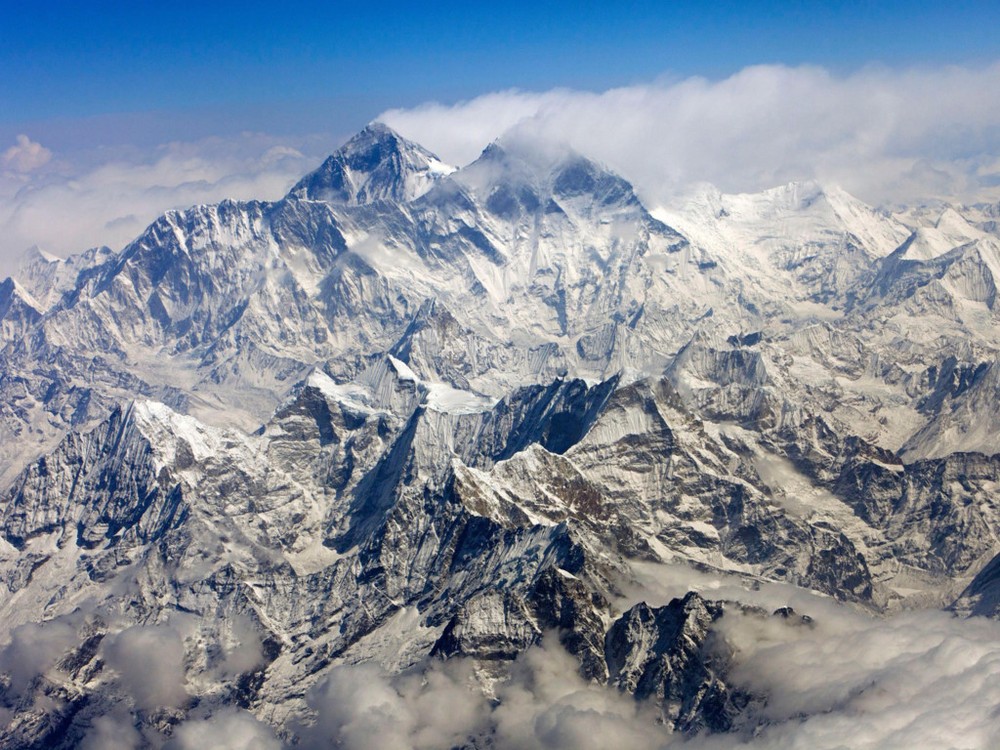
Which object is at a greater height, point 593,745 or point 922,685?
point 922,685

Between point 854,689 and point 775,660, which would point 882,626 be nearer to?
point 775,660

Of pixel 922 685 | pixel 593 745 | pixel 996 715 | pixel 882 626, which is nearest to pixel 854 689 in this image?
pixel 922 685

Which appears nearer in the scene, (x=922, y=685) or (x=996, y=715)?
(x=996, y=715)

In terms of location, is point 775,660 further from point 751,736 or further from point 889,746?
point 889,746

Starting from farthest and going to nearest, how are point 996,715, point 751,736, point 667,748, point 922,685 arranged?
point 667,748 → point 751,736 → point 922,685 → point 996,715

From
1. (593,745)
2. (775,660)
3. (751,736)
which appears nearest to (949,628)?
(775,660)

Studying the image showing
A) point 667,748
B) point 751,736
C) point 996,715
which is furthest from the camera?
point 667,748

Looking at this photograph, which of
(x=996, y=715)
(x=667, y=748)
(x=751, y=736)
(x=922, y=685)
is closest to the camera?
(x=996, y=715)

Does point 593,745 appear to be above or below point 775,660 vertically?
below

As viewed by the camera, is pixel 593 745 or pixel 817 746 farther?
pixel 593 745
